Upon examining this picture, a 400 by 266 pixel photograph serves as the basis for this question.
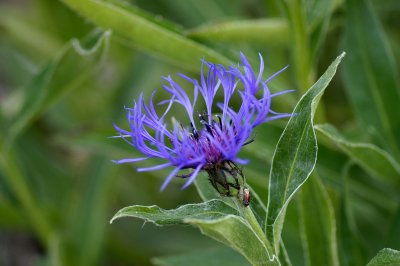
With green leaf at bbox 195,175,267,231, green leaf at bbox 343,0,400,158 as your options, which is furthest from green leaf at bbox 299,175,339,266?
green leaf at bbox 343,0,400,158

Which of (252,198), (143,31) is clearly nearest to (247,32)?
(143,31)

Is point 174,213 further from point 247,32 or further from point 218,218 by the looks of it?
point 247,32

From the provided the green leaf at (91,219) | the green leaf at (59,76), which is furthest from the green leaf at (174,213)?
the green leaf at (91,219)

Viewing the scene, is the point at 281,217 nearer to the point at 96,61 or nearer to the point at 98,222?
the point at 96,61

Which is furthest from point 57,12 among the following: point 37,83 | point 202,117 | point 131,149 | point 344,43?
point 202,117

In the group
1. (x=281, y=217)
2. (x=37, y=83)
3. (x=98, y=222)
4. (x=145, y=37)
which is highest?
(x=37, y=83)

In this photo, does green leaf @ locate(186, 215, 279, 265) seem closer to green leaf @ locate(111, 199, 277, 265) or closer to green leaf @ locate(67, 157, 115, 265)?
green leaf @ locate(111, 199, 277, 265)
